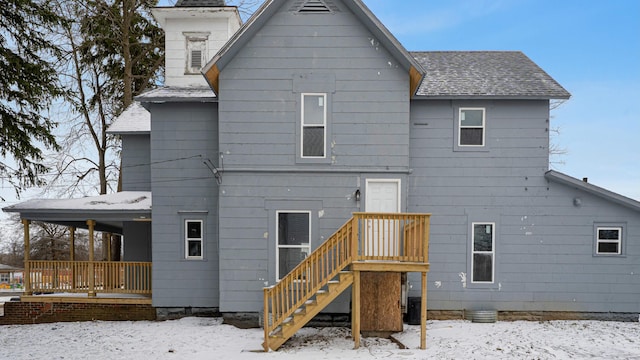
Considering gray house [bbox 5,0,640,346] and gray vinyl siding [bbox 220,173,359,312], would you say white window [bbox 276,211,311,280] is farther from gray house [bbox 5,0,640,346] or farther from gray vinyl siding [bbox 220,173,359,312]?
gray vinyl siding [bbox 220,173,359,312]

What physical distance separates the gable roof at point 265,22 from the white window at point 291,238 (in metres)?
4.08

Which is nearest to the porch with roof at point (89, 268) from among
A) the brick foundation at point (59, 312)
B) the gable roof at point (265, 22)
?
the brick foundation at point (59, 312)

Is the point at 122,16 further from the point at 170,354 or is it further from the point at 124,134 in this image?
the point at 170,354

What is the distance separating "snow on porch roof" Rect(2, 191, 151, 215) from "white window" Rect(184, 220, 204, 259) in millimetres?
1349

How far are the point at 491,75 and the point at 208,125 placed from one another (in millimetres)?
8553

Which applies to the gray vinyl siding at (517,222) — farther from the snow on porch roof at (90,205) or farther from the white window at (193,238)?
the snow on porch roof at (90,205)

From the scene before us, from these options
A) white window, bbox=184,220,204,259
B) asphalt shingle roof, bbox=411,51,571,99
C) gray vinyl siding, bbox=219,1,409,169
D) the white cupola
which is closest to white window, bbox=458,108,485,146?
asphalt shingle roof, bbox=411,51,571,99

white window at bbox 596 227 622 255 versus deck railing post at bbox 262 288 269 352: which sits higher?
white window at bbox 596 227 622 255

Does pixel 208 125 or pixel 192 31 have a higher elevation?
pixel 192 31

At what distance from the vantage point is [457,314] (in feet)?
38.8

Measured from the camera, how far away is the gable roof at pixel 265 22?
10.5m

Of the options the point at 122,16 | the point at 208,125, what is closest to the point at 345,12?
the point at 208,125

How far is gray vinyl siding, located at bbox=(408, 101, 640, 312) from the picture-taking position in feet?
38.4

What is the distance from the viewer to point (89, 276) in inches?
504
